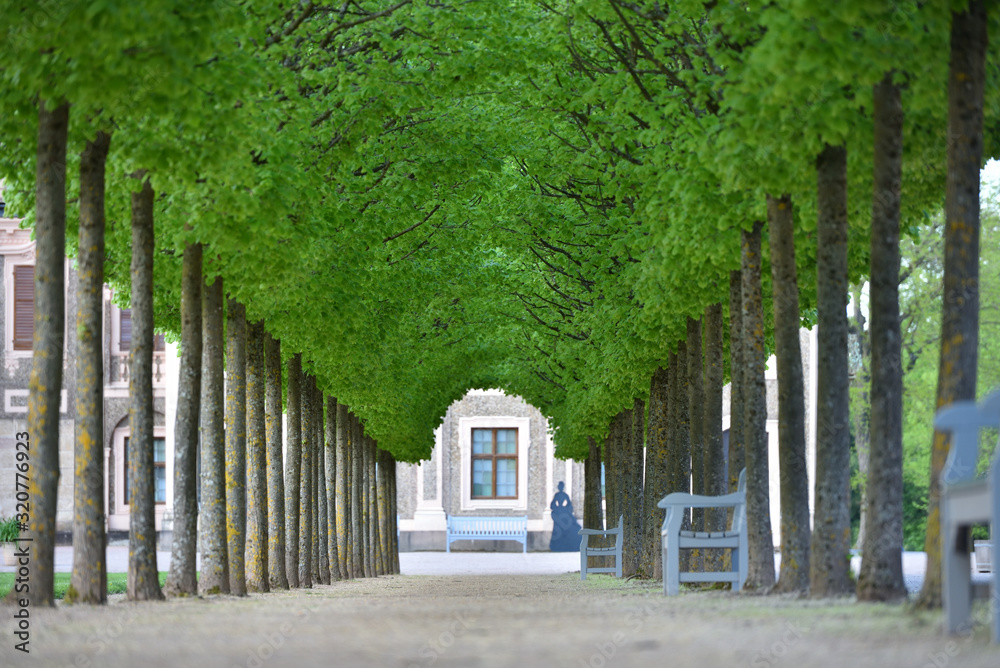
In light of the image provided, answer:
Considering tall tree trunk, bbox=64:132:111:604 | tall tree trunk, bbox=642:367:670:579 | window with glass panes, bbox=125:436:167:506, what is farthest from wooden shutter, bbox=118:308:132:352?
tall tree trunk, bbox=64:132:111:604

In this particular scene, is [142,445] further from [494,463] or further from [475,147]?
[494,463]

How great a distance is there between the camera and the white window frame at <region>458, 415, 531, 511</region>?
6056cm

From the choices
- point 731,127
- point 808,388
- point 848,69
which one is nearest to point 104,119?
point 731,127

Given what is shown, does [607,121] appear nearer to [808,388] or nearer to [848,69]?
[848,69]

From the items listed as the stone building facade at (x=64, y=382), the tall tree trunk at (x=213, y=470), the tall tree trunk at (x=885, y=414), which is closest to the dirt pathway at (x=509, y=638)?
the tall tree trunk at (x=885, y=414)

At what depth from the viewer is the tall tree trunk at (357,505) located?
3247cm

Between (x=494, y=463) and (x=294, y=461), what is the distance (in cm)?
4035

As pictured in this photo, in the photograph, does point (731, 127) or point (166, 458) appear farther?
point (166, 458)

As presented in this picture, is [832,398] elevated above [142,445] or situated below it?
above

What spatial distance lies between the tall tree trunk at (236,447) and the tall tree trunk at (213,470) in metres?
0.79

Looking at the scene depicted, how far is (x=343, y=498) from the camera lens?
98.3ft

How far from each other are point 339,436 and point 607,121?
15175 mm

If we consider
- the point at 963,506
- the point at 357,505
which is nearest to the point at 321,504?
the point at 357,505

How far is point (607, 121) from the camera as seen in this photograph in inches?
666
